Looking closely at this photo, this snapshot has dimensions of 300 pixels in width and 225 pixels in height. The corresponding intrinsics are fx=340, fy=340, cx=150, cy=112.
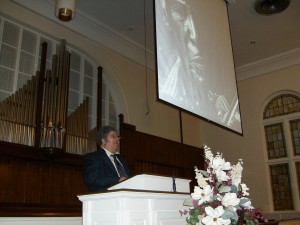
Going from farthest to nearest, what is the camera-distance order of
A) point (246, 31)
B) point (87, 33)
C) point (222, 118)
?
1. point (246, 31)
2. point (87, 33)
3. point (222, 118)

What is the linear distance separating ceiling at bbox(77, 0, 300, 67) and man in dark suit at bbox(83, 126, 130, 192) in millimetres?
2950

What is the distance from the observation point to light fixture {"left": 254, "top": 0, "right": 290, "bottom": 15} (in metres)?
5.47

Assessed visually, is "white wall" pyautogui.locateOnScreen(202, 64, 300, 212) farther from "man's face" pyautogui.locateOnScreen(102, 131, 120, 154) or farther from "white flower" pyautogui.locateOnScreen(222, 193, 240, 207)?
"white flower" pyautogui.locateOnScreen(222, 193, 240, 207)

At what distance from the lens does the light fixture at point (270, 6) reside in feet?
18.0

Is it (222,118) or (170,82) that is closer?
(170,82)

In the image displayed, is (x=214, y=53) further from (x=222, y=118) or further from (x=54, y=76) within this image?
(x=54, y=76)

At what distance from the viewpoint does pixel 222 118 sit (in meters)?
4.07

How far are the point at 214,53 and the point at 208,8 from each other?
24.0 inches

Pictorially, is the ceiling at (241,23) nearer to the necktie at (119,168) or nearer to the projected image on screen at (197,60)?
the projected image on screen at (197,60)

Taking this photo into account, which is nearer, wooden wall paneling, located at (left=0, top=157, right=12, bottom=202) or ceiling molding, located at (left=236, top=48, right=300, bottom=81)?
wooden wall paneling, located at (left=0, top=157, right=12, bottom=202)

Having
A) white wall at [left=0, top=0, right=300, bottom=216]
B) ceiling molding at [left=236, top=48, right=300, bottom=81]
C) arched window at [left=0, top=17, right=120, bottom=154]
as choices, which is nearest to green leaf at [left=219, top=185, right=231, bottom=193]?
arched window at [left=0, top=17, right=120, bottom=154]

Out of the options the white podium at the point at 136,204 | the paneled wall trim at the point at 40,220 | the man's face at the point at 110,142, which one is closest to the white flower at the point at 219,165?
the white podium at the point at 136,204

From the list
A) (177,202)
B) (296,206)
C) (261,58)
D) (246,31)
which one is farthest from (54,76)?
(296,206)

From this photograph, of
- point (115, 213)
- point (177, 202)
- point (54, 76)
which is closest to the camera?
point (115, 213)
